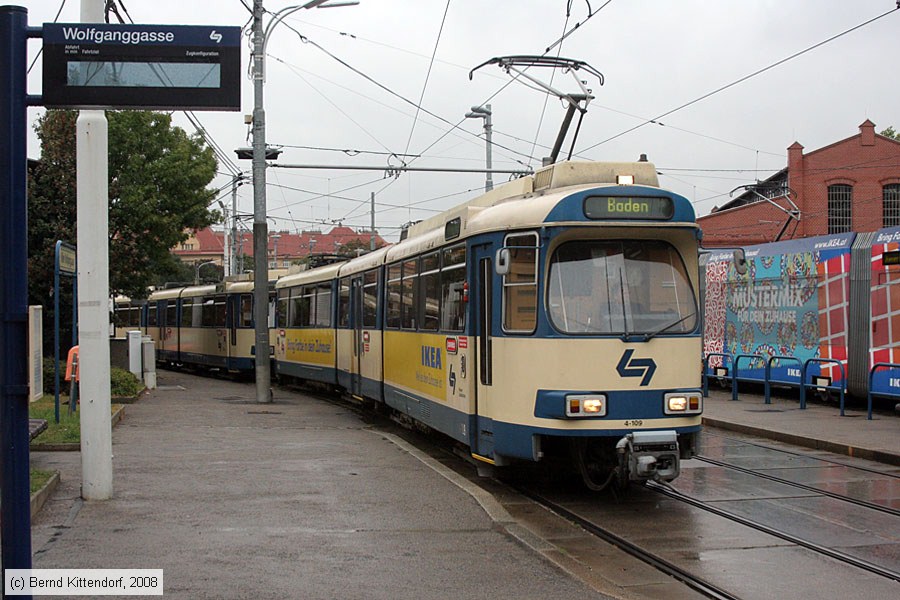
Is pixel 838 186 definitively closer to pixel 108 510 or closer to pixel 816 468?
pixel 816 468

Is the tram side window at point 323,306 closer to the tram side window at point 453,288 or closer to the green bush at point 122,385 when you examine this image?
the green bush at point 122,385

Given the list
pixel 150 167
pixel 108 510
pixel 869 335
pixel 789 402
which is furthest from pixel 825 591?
pixel 150 167

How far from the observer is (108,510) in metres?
9.14

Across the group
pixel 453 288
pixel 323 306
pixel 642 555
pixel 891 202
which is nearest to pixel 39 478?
pixel 453 288

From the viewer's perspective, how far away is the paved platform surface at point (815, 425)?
13.8 meters

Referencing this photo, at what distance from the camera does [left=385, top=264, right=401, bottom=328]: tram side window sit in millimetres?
15227

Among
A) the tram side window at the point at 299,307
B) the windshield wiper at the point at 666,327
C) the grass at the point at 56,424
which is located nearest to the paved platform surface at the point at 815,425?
the windshield wiper at the point at 666,327

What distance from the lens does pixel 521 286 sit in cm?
1001

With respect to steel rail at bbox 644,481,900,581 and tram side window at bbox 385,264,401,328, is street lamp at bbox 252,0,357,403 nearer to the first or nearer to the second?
tram side window at bbox 385,264,401,328

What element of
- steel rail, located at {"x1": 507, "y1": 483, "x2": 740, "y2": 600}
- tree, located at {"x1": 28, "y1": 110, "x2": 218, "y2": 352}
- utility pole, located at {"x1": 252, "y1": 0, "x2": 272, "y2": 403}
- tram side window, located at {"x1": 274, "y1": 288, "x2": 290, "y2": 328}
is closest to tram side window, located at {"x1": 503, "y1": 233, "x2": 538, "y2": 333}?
steel rail, located at {"x1": 507, "y1": 483, "x2": 740, "y2": 600}

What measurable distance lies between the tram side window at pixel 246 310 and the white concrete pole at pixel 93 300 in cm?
2089

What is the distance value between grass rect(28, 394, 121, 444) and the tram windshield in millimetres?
5674

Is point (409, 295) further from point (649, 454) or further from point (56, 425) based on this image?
point (649, 454)

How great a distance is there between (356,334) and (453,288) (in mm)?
7305
